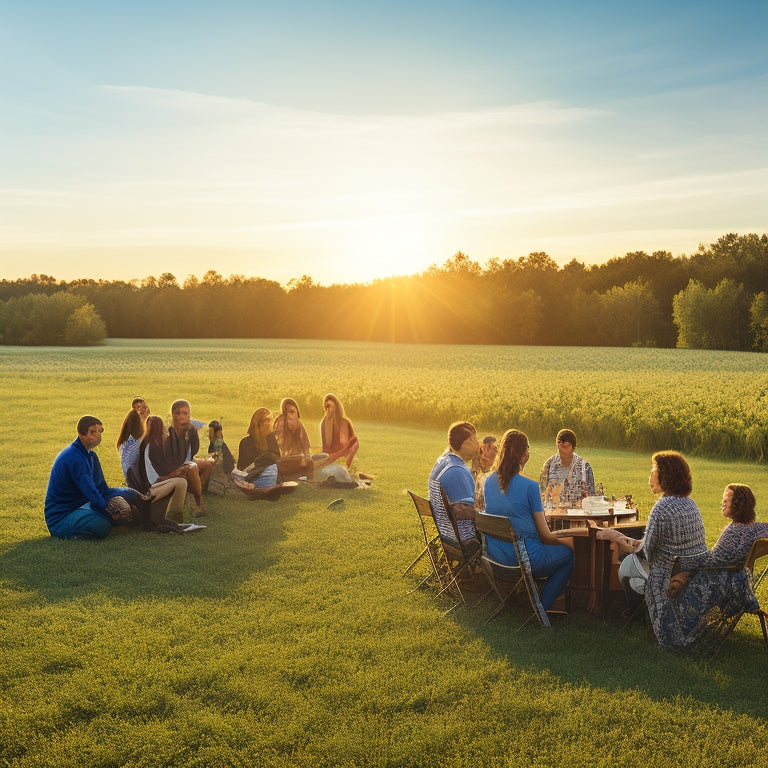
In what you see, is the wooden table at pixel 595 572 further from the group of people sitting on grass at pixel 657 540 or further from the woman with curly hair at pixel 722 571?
the woman with curly hair at pixel 722 571

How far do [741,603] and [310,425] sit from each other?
20902 millimetres

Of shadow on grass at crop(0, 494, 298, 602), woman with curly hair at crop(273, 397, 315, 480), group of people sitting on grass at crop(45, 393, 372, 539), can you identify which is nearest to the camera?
shadow on grass at crop(0, 494, 298, 602)

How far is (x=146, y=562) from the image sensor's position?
9.77m

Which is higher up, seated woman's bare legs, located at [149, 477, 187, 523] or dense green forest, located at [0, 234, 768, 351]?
dense green forest, located at [0, 234, 768, 351]

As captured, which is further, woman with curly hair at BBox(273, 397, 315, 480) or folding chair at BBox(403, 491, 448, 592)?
woman with curly hair at BBox(273, 397, 315, 480)

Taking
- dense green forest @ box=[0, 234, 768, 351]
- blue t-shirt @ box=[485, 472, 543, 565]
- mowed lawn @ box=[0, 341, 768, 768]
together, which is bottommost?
mowed lawn @ box=[0, 341, 768, 768]

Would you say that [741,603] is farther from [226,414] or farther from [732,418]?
[226,414]

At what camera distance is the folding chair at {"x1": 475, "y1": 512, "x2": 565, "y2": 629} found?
285 inches

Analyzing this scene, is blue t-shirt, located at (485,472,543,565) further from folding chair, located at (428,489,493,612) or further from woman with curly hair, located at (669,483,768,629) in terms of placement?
woman with curly hair, located at (669,483,768,629)

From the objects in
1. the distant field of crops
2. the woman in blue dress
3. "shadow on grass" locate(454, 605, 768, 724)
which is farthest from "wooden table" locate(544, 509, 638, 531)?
the distant field of crops

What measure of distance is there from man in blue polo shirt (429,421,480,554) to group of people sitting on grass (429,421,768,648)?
Result: 11 millimetres

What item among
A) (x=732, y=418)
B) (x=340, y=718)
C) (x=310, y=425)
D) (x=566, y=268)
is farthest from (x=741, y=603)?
(x=566, y=268)

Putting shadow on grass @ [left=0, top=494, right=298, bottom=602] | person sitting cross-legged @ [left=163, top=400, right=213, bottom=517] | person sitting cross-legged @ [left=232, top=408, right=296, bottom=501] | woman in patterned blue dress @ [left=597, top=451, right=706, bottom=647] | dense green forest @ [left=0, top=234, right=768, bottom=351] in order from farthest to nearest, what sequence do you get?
dense green forest @ [left=0, top=234, right=768, bottom=351]
person sitting cross-legged @ [left=232, top=408, right=296, bottom=501]
person sitting cross-legged @ [left=163, top=400, right=213, bottom=517]
shadow on grass @ [left=0, top=494, right=298, bottom=602]
woman in patterned blue dress @ [left=597, top=451, right=706, bottom=647]

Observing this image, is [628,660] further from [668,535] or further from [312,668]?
[312,668]
